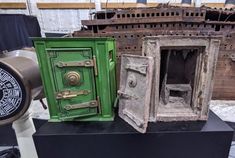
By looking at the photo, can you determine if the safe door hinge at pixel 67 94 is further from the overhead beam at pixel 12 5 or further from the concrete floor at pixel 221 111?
the overhead beam at pixel 12 5

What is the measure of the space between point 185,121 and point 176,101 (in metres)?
0.11

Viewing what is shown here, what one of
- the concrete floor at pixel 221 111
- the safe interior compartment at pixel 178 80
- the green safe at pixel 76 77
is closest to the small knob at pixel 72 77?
the green safe at pixel 76 77

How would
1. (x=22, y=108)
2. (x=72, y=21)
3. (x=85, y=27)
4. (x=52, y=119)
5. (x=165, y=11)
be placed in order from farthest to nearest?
(x=72, y=21), (x=85, y=27), (x=165, y=11), (x=52, y=119), (x=22, y=108)

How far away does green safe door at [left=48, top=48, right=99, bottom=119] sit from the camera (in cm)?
65

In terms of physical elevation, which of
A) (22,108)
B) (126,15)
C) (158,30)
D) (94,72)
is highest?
(126,15)

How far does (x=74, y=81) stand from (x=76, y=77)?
2 centimetres

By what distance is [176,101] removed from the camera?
803 mm

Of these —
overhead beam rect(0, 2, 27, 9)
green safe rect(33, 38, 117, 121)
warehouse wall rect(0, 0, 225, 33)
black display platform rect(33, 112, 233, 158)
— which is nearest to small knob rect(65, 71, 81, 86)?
green safe rect(33, 38, 117, 121)

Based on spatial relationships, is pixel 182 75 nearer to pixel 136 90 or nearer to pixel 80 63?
pixel 136 90

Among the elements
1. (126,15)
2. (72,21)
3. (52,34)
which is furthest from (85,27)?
(52,34)

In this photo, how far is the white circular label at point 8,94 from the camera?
2.05ft

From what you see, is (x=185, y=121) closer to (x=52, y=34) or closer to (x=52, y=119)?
(x=52, y=119)

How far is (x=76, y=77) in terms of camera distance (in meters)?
0.67

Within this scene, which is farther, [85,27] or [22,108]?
[85,27]
